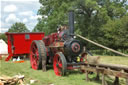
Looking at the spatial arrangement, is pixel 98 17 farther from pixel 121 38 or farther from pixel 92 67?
pixel 92 67

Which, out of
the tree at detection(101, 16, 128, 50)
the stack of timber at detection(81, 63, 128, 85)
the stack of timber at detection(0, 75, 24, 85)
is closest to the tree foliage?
the tree at detection(101, 16, 128, 50)

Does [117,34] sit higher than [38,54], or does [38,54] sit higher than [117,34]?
[117,34]

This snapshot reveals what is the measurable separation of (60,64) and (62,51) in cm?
72

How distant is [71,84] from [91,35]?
1581 centimetres

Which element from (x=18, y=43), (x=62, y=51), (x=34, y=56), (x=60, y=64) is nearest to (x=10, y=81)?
(x=60, y=64)

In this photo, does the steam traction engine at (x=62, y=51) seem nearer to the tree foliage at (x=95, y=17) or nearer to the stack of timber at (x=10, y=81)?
the stack of timber at (x=10, y=81)

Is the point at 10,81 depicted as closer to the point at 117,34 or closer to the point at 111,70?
the point at 111,70

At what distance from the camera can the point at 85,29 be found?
71.5 feet

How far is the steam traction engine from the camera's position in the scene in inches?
265

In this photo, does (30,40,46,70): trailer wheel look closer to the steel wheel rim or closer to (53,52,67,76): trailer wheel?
the steel wheel rim

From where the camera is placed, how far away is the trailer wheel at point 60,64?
248 inches

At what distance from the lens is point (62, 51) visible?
23.8 feet

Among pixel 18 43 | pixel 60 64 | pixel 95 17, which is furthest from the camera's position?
pixel 95 17

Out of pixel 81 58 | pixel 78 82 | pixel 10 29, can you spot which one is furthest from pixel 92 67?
pixel 10 29
